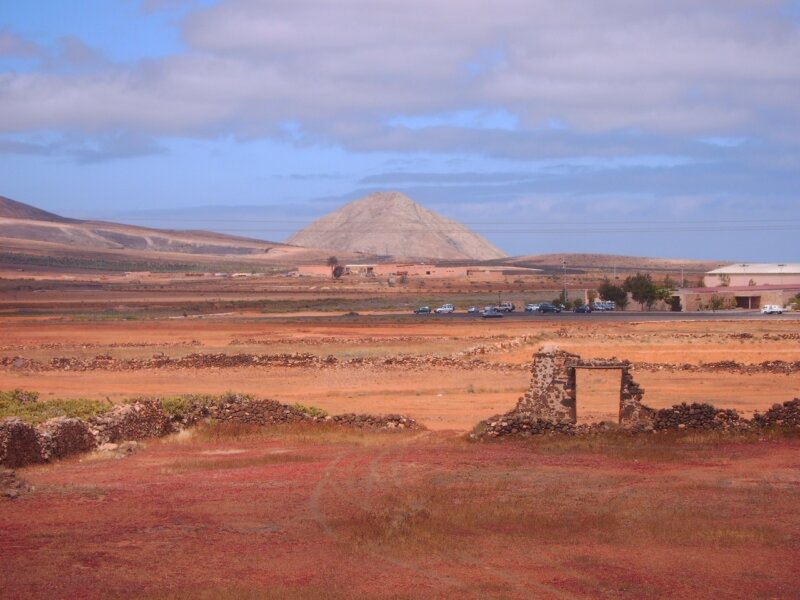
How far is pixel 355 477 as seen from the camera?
727 inches

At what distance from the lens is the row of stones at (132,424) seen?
65.0ft

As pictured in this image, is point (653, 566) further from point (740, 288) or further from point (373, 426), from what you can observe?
point (740, 288)

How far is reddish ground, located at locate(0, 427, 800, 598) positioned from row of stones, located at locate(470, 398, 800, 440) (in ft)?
2.35

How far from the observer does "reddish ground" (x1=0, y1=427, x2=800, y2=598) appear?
481 inches

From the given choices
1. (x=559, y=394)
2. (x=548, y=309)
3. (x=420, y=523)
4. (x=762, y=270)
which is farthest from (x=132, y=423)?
(x=762, y=270)

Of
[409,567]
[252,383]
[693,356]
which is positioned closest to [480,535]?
[409,567]

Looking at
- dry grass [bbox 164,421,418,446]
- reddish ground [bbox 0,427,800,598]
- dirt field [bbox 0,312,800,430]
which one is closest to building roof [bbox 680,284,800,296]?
dirt field [bbox 0,312,800,430]

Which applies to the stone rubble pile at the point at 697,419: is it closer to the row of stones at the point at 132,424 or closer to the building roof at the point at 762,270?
the row of stones at the point at 132,424

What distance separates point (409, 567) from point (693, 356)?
36923 millimetres

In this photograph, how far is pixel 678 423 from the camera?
73.9ft

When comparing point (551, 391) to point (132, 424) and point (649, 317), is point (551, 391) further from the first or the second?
point (649, 317)

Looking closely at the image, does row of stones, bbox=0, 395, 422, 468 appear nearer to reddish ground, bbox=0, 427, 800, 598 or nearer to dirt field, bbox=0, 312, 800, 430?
reddish ground, bbox=0, 427, 800, 598

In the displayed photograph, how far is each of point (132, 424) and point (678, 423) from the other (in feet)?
38.4

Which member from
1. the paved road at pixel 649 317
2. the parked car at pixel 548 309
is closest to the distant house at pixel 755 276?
the parked car at pixel 548 309
